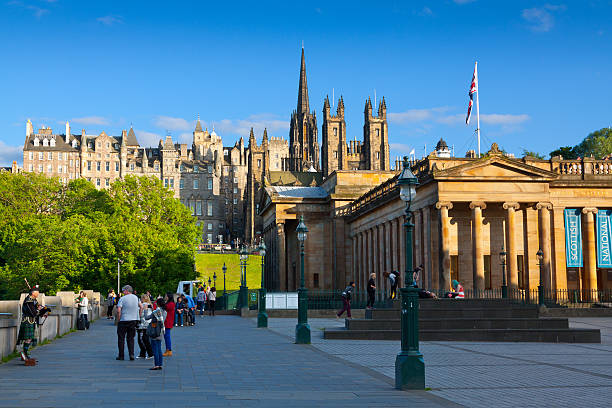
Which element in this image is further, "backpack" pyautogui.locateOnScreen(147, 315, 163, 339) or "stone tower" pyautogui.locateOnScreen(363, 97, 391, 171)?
"stone tower" pyautogui.locateOnScreen(363, 97, 391, 171)

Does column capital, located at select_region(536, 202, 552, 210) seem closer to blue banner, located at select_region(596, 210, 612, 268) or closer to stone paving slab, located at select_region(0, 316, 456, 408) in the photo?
blue banner, located at select_region(596, 210, 612, 268)

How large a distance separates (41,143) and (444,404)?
189300 mm

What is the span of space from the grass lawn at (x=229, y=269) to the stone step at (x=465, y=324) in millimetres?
79488

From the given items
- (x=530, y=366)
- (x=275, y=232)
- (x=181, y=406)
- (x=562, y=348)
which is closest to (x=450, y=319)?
(x=562, y=348)

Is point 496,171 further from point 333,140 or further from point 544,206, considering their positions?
point 333,140

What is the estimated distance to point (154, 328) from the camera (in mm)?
20125

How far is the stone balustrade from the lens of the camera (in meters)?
21.8

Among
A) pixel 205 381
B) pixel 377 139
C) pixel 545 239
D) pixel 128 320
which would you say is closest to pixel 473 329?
pixel 128 320

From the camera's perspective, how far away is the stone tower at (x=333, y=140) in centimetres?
17062

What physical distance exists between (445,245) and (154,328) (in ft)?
96.9

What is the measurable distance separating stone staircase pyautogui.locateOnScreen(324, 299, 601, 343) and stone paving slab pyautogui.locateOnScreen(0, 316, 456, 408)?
169 inches

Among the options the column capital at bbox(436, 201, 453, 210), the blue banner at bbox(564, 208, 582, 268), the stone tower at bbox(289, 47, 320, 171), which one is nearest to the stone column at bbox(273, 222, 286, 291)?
the column capital at bbox(436, 201, 453, 210)

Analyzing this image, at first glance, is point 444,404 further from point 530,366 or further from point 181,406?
point 530,366

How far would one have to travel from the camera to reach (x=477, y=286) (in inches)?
1779
